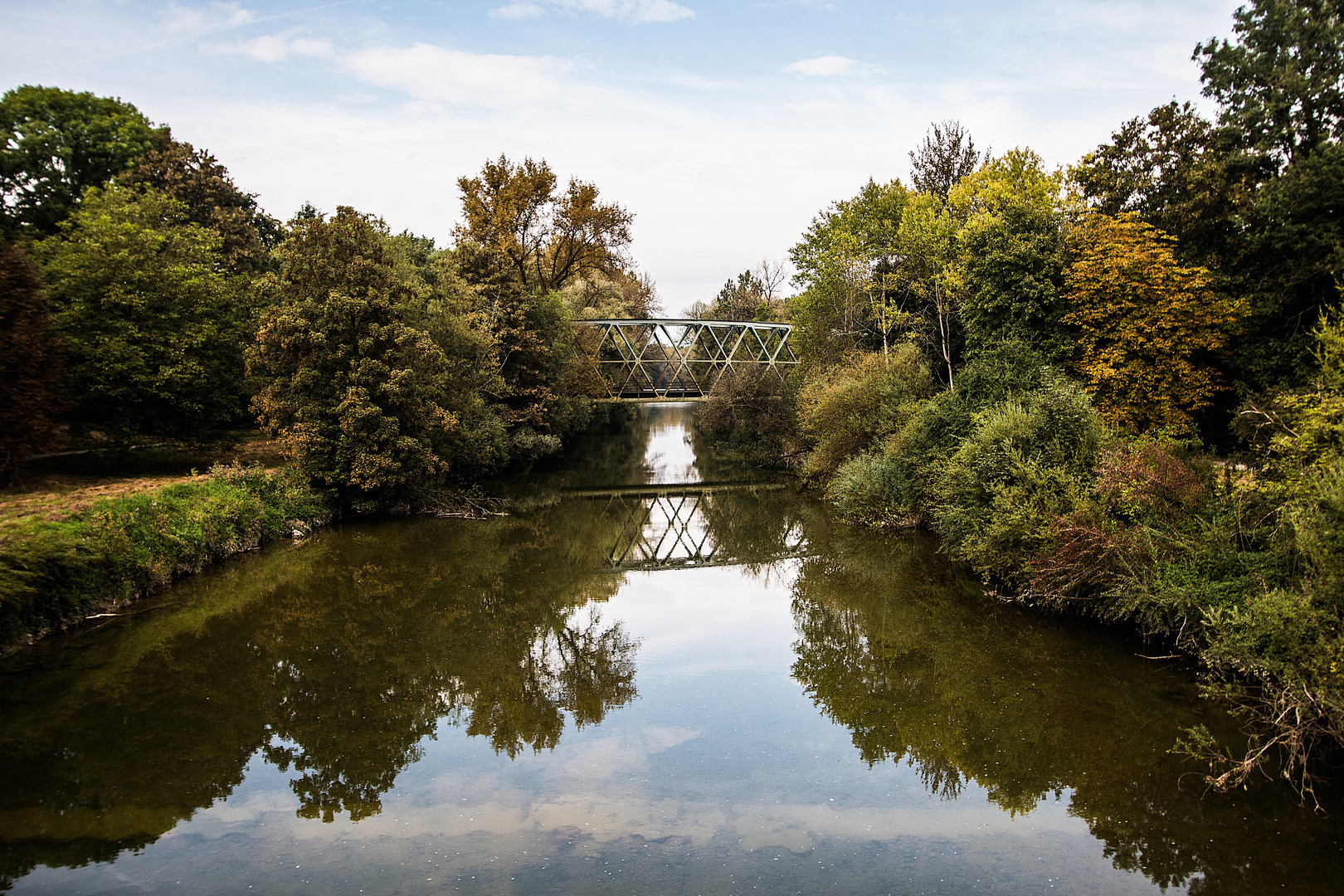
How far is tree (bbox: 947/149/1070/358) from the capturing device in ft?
69.8

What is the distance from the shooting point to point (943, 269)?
26.8 m

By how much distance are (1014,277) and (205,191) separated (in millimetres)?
35386

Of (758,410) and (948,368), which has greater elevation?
(948,368)

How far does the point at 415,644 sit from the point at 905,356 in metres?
19.3

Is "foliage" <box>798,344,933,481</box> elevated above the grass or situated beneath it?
elevated above

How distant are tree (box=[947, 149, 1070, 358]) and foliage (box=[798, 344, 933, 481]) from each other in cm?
249

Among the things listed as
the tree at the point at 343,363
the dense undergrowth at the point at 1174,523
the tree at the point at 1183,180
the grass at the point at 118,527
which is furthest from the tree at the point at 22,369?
the tree at the point at 1183,180

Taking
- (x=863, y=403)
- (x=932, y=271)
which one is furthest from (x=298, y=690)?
(x=932, y=271)

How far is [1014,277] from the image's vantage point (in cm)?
2172

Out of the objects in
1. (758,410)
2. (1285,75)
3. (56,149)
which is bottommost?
(758,410)

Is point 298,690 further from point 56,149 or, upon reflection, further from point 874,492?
point 56,149

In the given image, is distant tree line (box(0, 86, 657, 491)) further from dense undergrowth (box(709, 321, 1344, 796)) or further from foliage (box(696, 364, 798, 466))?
dense undergrowth (box(709, 321, 1344, 796))

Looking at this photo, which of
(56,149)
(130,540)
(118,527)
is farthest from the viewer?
(56,149)

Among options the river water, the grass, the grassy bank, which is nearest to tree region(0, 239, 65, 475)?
the grass
